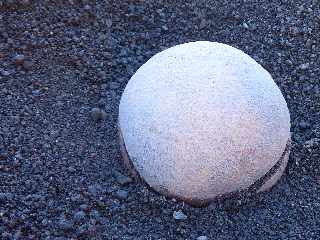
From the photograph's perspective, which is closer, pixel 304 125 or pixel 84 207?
pixel 84 207

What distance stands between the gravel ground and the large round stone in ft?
0.43

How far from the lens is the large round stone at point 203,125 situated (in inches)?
101

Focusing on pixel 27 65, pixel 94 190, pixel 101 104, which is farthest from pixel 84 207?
pixel 27 65

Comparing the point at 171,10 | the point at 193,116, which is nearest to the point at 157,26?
the point at 171,10

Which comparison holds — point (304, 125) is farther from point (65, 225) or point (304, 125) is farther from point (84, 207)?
point (65, 225)

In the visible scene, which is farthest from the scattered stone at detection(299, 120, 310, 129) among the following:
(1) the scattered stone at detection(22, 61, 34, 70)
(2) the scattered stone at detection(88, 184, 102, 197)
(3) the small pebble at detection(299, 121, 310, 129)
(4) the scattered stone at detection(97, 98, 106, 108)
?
(1) the scattered stone at detection(22, 61, 34, 70)

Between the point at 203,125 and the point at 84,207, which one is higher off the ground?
the point at 203,125

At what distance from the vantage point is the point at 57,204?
8.95 ft

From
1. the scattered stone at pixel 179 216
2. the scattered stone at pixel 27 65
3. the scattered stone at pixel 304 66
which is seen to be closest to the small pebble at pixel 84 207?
the scattered stone at pixel 179 216

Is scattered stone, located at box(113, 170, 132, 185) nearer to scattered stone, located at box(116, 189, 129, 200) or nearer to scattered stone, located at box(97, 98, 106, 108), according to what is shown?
scattered stone, located at box(116, 189, 129, 200)

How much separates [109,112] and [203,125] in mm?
852

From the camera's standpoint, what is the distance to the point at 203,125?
2555 mm

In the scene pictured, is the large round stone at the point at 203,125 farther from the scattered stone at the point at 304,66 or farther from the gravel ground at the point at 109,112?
the scattered stone at the point at 304,66

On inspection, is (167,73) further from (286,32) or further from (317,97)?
(286,32)
